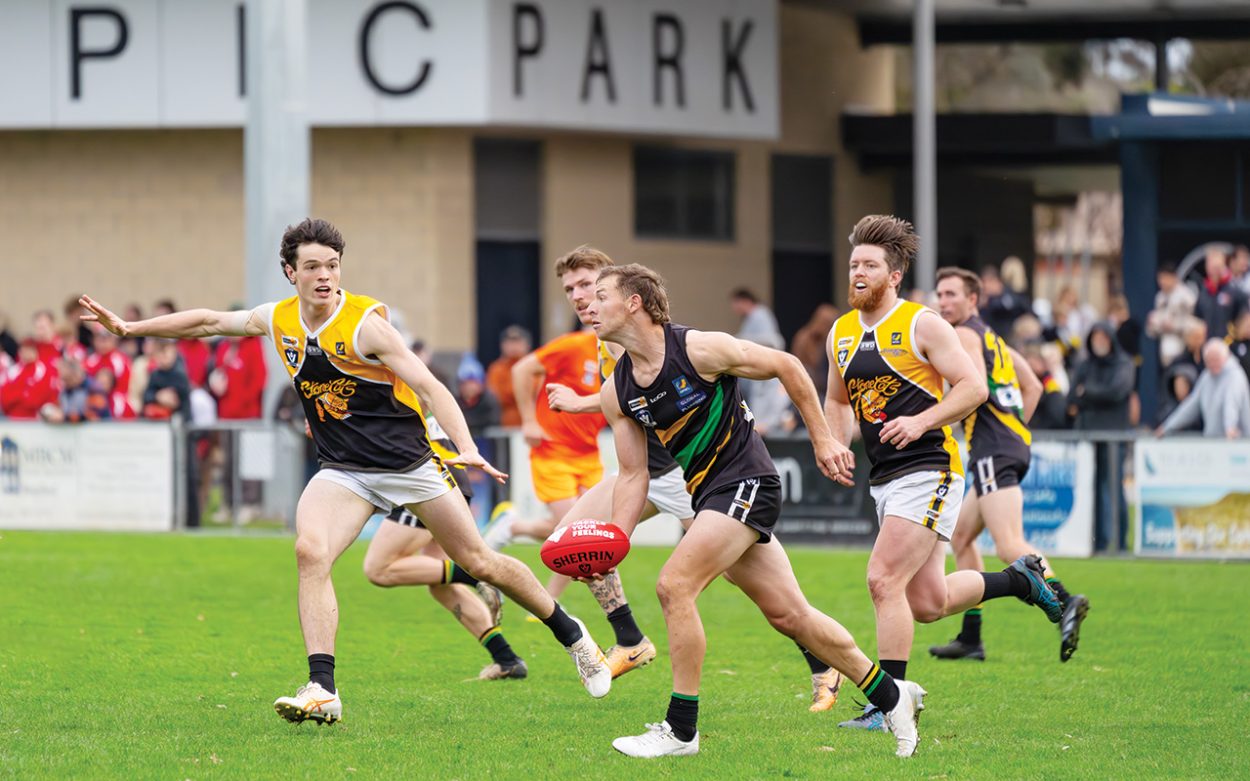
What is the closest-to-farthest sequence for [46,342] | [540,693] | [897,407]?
[897,407]
[540,693]
[46,342]

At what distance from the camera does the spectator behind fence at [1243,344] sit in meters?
18.2

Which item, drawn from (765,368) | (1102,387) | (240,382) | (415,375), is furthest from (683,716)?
(240,382)

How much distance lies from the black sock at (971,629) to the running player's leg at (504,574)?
9.30ft

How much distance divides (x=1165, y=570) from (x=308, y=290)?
9.76 meters

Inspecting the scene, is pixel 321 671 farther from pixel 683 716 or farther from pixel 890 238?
pixel 890 238

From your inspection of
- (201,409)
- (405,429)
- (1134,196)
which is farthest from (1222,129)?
(405,429)

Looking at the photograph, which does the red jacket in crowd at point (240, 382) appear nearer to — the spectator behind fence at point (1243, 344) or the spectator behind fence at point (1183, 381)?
the spectator behind fence at point (1183, 381)

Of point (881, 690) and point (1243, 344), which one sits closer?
point (881, 690)

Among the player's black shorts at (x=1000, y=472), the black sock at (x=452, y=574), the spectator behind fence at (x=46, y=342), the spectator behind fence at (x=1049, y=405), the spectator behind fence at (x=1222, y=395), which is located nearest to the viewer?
the black sock at (x=452, y=574)

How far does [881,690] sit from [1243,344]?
1149 cm

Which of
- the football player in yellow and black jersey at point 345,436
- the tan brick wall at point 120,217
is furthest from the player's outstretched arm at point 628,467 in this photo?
the tan brick wall at point 120,217

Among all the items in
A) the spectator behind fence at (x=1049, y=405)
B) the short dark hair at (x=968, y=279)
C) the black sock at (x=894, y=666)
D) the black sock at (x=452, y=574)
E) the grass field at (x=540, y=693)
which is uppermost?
the short dark hair at (x=968, y=279)

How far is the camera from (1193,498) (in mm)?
16656

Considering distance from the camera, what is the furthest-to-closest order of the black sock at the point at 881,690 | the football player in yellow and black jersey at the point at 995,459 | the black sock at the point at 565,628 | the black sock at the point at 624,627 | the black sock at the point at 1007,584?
the football player in yellow and black jersey at the point at 995,459 < the black sock at the point at 624,627 < the black sock at the point at 1007,584 < the black sock at the point at 565,628 < the black sock at the point at 881,690
